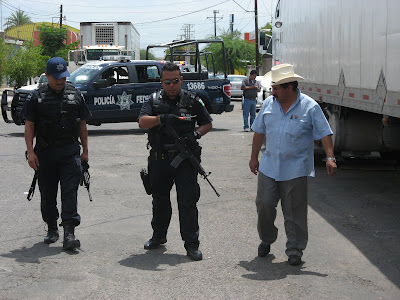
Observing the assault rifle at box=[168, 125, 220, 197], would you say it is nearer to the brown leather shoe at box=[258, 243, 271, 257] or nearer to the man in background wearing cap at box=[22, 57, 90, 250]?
the brown leather shoe at box=[258, 243, 271, 257]

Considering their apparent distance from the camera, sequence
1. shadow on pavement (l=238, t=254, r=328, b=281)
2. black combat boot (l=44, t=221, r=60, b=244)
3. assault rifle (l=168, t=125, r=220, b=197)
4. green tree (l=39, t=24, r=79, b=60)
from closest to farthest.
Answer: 1. shadow on pavement (l=238, t=254, r=328, b=281)
2. assault rifle (l=168, t=125, r=220, b=197)
3. black combat boot (l=44, t=221, r=60, b=244)
4. green tree (l=39, t=24, r=79, b=60)

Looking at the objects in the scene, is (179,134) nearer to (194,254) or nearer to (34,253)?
(194,254)

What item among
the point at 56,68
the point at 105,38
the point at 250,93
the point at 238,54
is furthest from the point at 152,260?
the point at 238,54

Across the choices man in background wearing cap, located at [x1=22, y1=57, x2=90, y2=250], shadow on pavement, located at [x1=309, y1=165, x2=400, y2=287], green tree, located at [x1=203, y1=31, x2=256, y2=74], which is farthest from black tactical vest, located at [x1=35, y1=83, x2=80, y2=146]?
green tree, located at [x1=203, y1=31, x2=256, y2=74]

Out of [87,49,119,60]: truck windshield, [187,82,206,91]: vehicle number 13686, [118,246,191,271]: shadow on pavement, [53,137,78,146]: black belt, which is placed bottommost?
[118,246,191,271]: shadow on pavement

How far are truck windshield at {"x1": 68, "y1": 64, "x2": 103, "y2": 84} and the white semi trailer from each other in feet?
19.0

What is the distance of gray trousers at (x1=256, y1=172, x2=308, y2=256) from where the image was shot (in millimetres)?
6191

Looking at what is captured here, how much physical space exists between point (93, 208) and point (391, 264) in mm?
3975

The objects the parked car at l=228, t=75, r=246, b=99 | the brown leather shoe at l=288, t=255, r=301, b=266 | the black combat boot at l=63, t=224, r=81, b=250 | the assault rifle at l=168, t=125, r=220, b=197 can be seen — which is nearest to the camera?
the brown leather shoe at l=288, t=255, r=301, b=266

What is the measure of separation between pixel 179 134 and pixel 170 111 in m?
0.22

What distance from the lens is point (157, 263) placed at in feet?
20.4

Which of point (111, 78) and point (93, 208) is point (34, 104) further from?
point (111, 78)

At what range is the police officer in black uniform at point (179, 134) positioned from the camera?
6.32m

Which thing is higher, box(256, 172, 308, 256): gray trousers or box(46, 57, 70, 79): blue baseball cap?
box(46, 57, 70, 79): blue baseball cap
